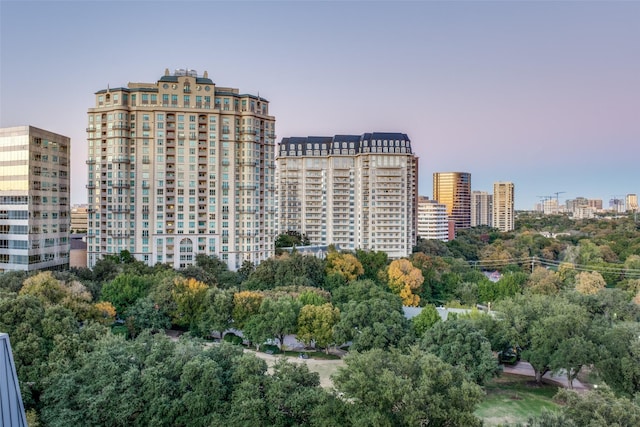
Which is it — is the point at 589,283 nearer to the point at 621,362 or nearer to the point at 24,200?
the point at 621,362

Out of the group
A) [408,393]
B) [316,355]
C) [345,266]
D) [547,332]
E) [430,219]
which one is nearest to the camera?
[408,393]

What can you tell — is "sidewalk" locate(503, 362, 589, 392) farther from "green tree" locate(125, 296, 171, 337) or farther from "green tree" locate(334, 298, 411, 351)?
"green tree" locate(125, 296, 171, 337)

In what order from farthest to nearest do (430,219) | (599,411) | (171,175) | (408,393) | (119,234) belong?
(430,219) < (171,175) < (119,234) < (408,393) < (599,411)

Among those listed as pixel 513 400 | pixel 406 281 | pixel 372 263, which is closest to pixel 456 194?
pixel 372 263

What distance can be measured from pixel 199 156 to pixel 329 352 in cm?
2804

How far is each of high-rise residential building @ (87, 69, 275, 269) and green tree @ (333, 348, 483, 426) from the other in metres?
34.3

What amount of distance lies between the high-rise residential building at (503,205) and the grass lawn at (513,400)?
97338 mm

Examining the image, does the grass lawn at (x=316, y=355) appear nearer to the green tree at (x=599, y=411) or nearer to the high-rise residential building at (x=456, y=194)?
the green tree at (x=599, y=411)

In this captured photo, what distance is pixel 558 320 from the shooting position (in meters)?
22.6

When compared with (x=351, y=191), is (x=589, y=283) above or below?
below

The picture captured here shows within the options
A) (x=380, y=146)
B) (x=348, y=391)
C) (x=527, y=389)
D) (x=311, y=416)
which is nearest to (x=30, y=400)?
(x=311, y=416)

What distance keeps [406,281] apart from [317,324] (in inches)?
616

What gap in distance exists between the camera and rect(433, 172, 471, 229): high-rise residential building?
368 ft

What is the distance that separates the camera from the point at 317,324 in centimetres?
2656
